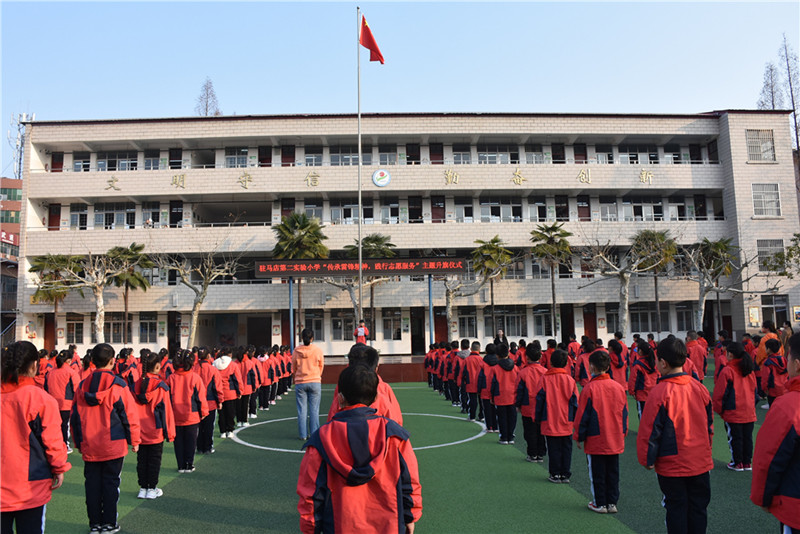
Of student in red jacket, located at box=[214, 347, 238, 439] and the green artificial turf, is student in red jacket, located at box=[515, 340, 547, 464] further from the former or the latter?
student in red jacket, located at box=[214, 347, 238, 439]

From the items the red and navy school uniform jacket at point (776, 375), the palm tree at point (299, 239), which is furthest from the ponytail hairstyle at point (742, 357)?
the palm tree at point (299, 239)

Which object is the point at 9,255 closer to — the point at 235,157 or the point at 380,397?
the point at 235,157

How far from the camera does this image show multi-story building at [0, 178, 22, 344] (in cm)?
3744

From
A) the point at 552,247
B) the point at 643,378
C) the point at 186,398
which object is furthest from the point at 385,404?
the point at 552,247

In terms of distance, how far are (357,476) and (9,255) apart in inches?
2056

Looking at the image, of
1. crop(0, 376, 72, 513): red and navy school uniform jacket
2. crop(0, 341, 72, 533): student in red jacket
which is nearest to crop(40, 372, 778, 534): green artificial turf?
crop(0, 341, 72, 533): student in red jacket

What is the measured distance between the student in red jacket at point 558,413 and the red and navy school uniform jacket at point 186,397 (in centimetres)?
484

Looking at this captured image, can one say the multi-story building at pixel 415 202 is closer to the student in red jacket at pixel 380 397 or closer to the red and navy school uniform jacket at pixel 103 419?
the student in red jacket at pixel 380 397

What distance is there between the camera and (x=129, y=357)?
11547mm

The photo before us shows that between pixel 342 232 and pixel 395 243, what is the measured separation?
357 cm

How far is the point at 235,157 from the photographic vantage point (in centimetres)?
3703

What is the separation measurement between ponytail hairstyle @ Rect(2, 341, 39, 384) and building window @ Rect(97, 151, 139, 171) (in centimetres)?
3656

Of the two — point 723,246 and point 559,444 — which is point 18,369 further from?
point 723,246

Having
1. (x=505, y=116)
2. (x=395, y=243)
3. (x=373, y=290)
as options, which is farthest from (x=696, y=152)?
(x=373, y=290)
